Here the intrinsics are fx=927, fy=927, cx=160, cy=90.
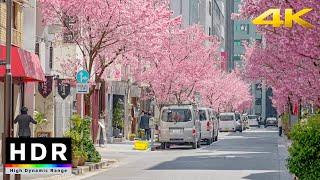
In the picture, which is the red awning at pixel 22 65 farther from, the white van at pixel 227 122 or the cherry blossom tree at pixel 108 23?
the white van at pixel 227 122

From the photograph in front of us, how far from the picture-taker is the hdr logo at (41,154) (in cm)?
1073

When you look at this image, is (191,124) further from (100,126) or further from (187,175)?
(187,175)

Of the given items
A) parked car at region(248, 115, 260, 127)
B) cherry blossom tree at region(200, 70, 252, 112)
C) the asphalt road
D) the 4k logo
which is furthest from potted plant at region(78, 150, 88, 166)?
parked car at region(248, 115, 260, 127)

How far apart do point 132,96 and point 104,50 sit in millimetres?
31037

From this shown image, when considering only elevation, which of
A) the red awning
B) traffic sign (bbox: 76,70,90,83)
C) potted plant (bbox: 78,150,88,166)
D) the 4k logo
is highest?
the 4k logo

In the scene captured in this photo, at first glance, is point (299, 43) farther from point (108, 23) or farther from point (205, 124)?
point (205, 124)

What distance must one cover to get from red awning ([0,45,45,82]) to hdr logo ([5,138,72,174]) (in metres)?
16.4

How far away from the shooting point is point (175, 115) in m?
45.3

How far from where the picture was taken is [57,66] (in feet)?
149

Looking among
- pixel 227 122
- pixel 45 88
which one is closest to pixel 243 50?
pixel 227 122

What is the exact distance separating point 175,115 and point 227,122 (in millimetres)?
47763

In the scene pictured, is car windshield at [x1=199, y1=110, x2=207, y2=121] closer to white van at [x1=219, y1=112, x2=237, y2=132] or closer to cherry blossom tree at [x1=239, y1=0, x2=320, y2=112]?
cherry blossom tree at [x1=239, y1=0, x2=320, y2=112]

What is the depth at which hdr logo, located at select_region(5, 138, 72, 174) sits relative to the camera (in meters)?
10.7

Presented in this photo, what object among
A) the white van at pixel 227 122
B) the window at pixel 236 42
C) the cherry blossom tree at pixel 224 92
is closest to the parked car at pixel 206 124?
the cherry blossom tree at pixel 224 92
